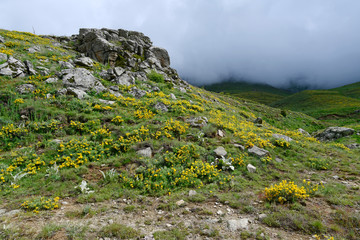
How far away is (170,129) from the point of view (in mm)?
10883

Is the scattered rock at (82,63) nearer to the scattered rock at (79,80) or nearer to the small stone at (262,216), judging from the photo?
the scattered rock at (79,80)

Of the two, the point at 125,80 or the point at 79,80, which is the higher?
the point at 125,80

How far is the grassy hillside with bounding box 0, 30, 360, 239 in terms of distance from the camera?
4793 mm

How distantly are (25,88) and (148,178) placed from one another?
12.8 m

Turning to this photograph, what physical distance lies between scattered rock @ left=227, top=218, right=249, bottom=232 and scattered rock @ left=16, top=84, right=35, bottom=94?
52.6 feet

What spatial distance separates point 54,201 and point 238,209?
21.4 feet

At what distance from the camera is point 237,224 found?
4.99 metres

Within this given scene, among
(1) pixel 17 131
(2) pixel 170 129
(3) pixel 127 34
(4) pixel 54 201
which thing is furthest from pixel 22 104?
(3) pixel 127 34

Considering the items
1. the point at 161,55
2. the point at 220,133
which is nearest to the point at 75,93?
the point at 220,133

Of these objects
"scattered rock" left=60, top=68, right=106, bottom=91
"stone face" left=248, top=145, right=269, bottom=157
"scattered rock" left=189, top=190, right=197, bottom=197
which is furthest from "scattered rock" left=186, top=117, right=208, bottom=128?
"scattered rock" left=60, top=68, right=106, bottom=91

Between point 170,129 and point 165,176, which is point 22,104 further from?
point 165,176

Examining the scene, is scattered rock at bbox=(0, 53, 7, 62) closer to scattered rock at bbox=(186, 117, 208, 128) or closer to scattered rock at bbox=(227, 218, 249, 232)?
scattered rock at bbox=(186, 117, 208, 128)

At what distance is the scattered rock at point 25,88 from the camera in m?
12.1

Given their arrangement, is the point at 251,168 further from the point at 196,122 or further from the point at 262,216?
the point at 196,122
